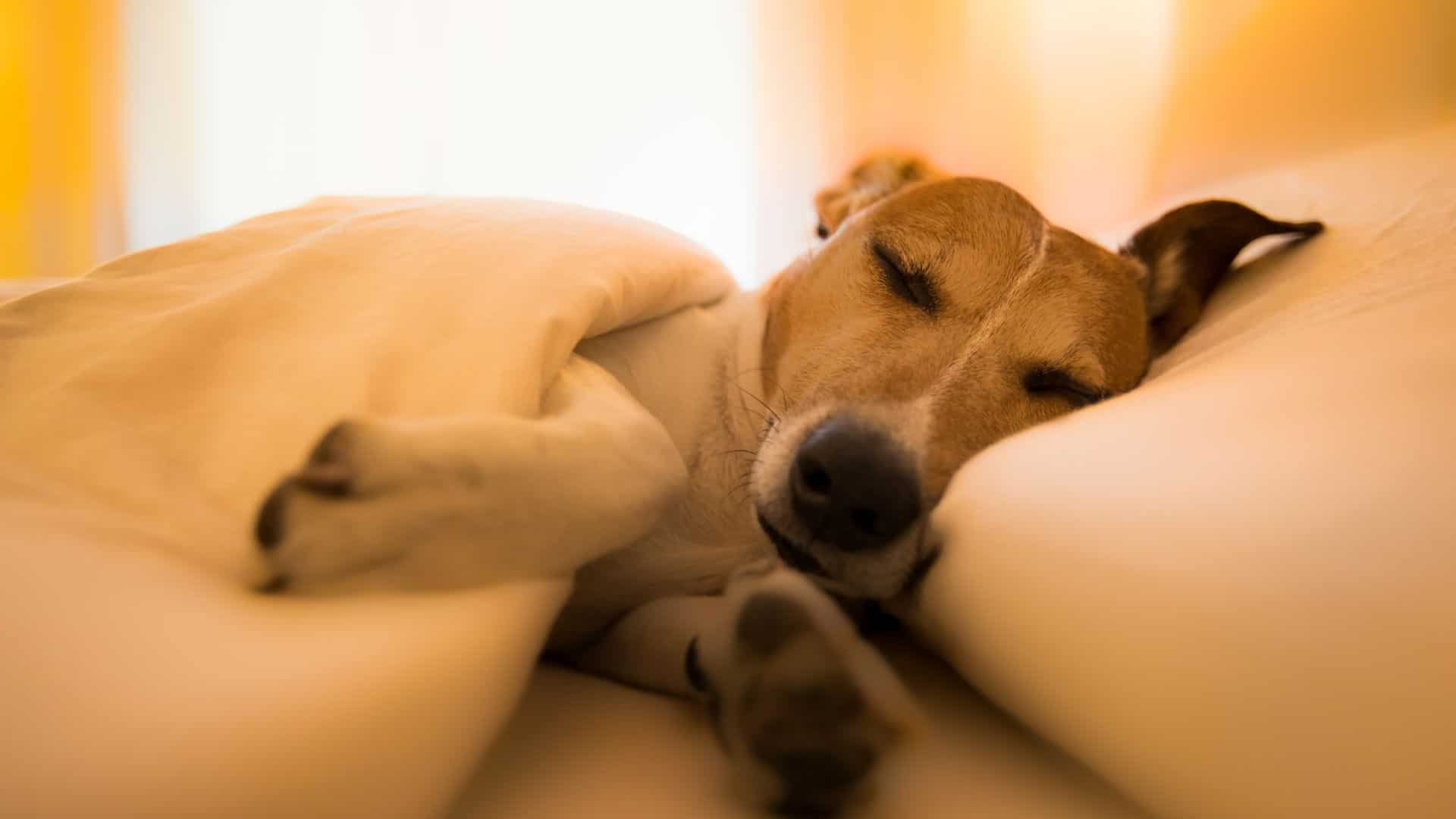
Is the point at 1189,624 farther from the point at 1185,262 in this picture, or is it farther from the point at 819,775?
the point at 1185,262

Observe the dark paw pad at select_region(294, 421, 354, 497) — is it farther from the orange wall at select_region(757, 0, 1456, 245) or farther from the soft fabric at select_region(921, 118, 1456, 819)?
the orange wall at select_region(757, 0, 1456, 245)

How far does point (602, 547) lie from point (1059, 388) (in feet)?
2.72

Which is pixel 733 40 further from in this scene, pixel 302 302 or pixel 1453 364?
pixel 1453 364

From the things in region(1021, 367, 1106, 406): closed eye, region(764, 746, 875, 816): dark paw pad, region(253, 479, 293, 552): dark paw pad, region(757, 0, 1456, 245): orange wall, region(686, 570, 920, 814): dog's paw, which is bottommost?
region(764, 746, 875, 816): dark paw pad

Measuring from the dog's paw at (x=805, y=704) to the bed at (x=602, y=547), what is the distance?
61 mm

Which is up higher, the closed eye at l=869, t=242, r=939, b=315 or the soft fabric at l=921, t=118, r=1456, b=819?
the closed eye at l=869, t=242, r=939, b=315

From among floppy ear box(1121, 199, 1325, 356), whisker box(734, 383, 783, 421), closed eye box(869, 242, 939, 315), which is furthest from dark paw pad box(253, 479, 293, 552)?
floppy ear box(1121, 199, 1325, 356)

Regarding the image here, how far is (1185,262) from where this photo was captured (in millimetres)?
1506

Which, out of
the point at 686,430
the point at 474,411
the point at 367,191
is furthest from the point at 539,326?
the point at 367,191

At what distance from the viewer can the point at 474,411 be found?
34.0 inches

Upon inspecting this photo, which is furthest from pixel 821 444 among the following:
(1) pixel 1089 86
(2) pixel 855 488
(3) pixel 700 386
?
(1) pixel 1089 86

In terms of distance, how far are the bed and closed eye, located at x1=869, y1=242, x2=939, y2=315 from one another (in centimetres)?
36

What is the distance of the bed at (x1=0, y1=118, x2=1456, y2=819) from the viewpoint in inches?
21.1

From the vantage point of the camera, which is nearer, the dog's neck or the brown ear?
the dog's neck
